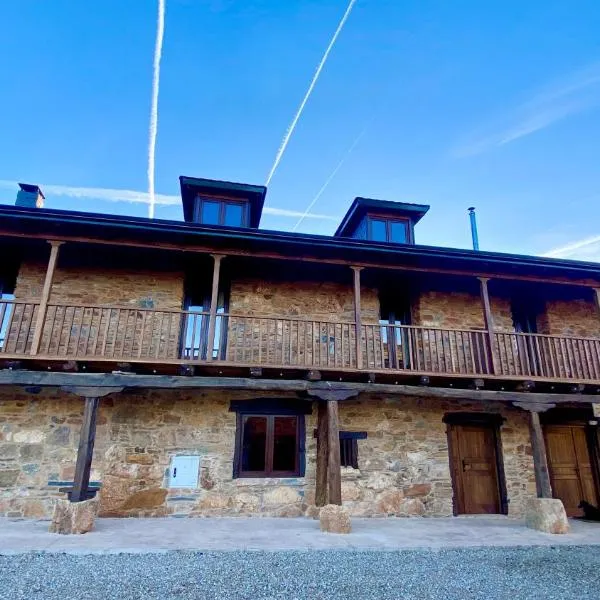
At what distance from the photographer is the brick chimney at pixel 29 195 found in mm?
9789

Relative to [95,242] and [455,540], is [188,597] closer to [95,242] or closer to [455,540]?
[455,540]

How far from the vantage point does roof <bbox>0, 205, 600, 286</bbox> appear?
7.08 m

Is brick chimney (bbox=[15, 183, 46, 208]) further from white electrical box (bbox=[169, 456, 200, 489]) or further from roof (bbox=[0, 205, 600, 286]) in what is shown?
white electrical box (bbox=[169, 456, 200, 489])

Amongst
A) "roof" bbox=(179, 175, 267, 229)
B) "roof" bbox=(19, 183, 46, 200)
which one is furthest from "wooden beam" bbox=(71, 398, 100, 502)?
"roof" bbox=(19, 183, 46, 200)

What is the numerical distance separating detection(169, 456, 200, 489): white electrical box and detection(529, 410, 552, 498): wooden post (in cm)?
638

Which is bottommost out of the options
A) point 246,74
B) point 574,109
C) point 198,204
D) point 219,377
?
point 219,377

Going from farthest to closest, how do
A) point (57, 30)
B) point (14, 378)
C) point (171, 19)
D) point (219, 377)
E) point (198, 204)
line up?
point (198, 204) < point (171, 19) < point (57, 30) < point (219, 377) < point (14, 378)

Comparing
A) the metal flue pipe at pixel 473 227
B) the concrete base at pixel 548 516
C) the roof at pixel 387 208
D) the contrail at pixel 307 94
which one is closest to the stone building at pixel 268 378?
the concrete base at pixel 548 516

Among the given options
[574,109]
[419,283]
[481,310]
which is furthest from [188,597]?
[574,109]

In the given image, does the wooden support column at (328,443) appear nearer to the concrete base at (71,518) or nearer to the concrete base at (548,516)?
the concrete base at (548,516)

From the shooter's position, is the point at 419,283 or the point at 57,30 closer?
the point at 57,30

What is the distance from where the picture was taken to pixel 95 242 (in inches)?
284

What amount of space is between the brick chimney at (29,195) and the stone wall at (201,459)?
503 centimetres

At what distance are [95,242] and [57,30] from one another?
507 cm
